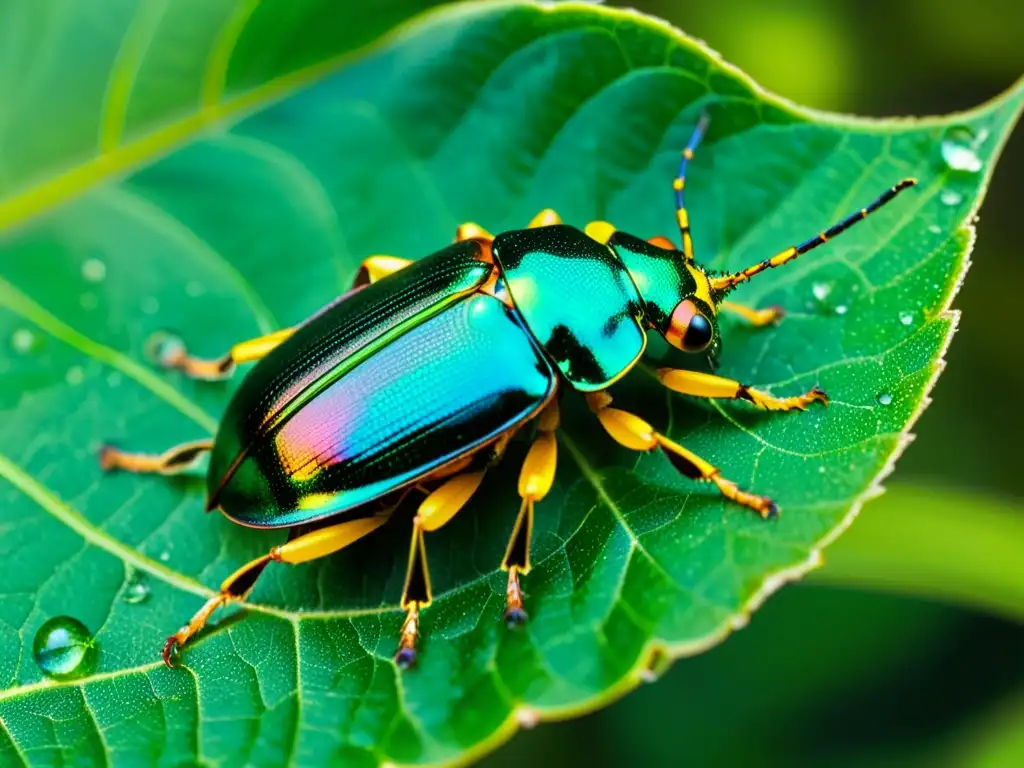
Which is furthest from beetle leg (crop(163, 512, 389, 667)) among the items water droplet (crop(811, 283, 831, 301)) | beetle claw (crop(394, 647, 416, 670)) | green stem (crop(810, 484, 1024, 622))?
green stem (crop(810, 484, 1024, 622))

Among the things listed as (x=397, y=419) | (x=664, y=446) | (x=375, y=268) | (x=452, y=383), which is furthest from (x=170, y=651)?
(x=664, y=446)

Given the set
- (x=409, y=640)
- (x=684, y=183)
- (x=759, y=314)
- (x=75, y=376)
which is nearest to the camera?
(x=409, y=640)

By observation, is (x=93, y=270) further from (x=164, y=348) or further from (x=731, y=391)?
(x=731, y=391)

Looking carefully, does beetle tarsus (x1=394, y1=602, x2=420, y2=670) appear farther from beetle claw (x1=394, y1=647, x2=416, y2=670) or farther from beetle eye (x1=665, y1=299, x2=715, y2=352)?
beetle eye (x1=665, y1=299, x2=715, y2=352)

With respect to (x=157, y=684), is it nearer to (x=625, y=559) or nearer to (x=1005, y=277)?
(x=625, y=559)

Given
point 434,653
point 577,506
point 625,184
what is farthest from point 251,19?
point 434,653

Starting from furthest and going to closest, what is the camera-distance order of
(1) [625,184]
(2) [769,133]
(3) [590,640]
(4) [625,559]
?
(1) [625,184]
(2) [769,133]
(4) [625,559]
(3) [590,640]
